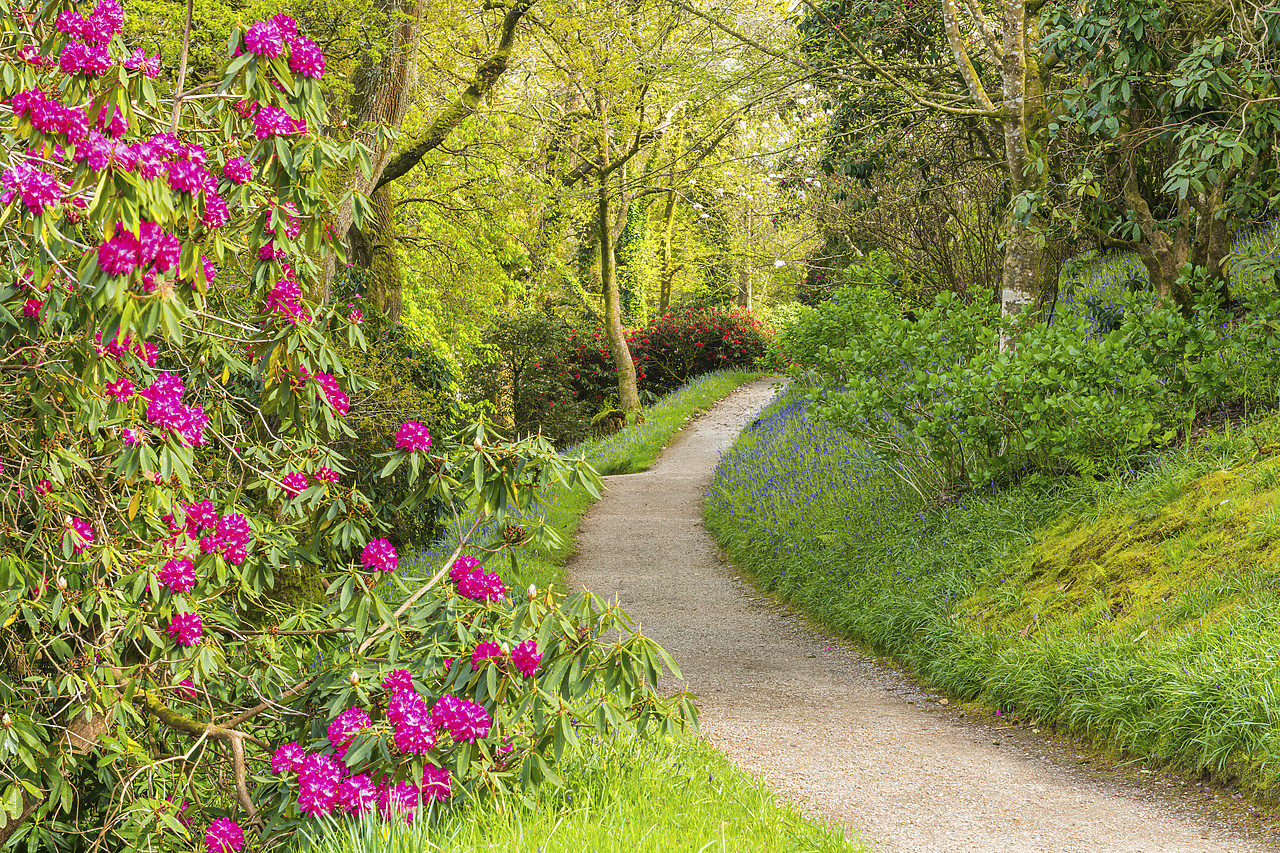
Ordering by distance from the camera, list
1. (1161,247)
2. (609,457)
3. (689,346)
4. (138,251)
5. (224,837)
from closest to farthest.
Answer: (138,251) → (224,837) → (1161,247) → (609,457) → (689,346)

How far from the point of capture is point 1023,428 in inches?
247

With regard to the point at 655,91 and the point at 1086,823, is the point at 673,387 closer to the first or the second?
the point at 655,91

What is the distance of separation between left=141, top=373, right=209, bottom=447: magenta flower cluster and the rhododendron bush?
0.5 inches

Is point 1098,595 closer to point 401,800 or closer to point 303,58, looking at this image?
point 401,800

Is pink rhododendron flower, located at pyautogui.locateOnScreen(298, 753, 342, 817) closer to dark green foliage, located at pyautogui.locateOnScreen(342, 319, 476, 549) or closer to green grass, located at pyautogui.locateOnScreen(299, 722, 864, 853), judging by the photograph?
green grass, located at pyautogui.locateOnScreen(299, 722, 864, 853)

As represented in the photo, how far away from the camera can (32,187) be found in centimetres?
225

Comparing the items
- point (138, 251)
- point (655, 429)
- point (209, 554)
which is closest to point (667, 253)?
point (655, 429)

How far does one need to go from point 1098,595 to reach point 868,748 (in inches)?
60.7

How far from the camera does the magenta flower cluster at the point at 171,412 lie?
9.35 feet

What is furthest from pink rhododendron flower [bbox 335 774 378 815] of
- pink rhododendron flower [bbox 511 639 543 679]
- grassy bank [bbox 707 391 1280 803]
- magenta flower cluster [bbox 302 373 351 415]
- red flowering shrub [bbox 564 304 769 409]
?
red flowering shrub [bbox 564 304 769 409]

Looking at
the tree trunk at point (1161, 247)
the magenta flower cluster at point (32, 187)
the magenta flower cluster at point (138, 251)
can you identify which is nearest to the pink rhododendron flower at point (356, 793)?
the magenta flower cluster at point (138, 251)

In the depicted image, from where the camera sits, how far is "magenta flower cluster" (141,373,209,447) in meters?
2.85

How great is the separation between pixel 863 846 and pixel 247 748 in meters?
2.23

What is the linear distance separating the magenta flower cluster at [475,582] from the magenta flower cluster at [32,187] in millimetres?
1603
